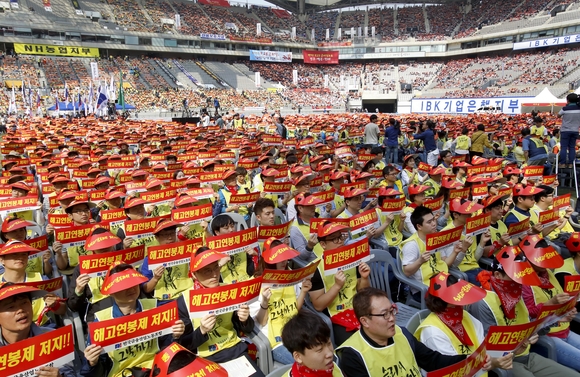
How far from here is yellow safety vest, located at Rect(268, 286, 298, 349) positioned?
12.8ft

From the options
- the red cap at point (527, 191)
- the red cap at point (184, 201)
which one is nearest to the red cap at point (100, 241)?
the red cap at point (184, 201)

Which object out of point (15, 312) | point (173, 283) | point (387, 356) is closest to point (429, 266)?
point (387, 356)

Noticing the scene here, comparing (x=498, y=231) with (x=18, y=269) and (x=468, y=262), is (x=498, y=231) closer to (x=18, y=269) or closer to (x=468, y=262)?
(x=468, y=262)

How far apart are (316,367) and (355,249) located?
166cm

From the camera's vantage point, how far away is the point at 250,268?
16.4 ft

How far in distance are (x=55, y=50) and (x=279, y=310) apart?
195 feet

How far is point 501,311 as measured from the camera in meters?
3.81

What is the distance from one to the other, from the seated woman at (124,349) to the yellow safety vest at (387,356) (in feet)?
4.06

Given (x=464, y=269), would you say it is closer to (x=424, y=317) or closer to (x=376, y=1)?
(x=424, y=317)

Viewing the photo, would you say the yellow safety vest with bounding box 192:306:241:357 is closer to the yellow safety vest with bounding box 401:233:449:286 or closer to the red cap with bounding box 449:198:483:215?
the yellow safety vest with bounding box 401:233:449:286

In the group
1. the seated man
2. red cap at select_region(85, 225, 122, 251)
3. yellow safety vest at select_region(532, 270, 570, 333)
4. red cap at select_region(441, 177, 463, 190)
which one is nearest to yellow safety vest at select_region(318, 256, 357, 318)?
yellow safety vest at select_region(532, 270, 570, 333)

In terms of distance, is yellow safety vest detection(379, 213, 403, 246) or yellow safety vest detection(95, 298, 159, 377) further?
yellow safety vest detection(379, 213, 403, 246)

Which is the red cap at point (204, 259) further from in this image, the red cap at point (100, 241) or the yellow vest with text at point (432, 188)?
the yellow vest with text at point (432, 188)

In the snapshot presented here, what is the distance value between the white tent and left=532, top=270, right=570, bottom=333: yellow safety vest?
2903 cm
